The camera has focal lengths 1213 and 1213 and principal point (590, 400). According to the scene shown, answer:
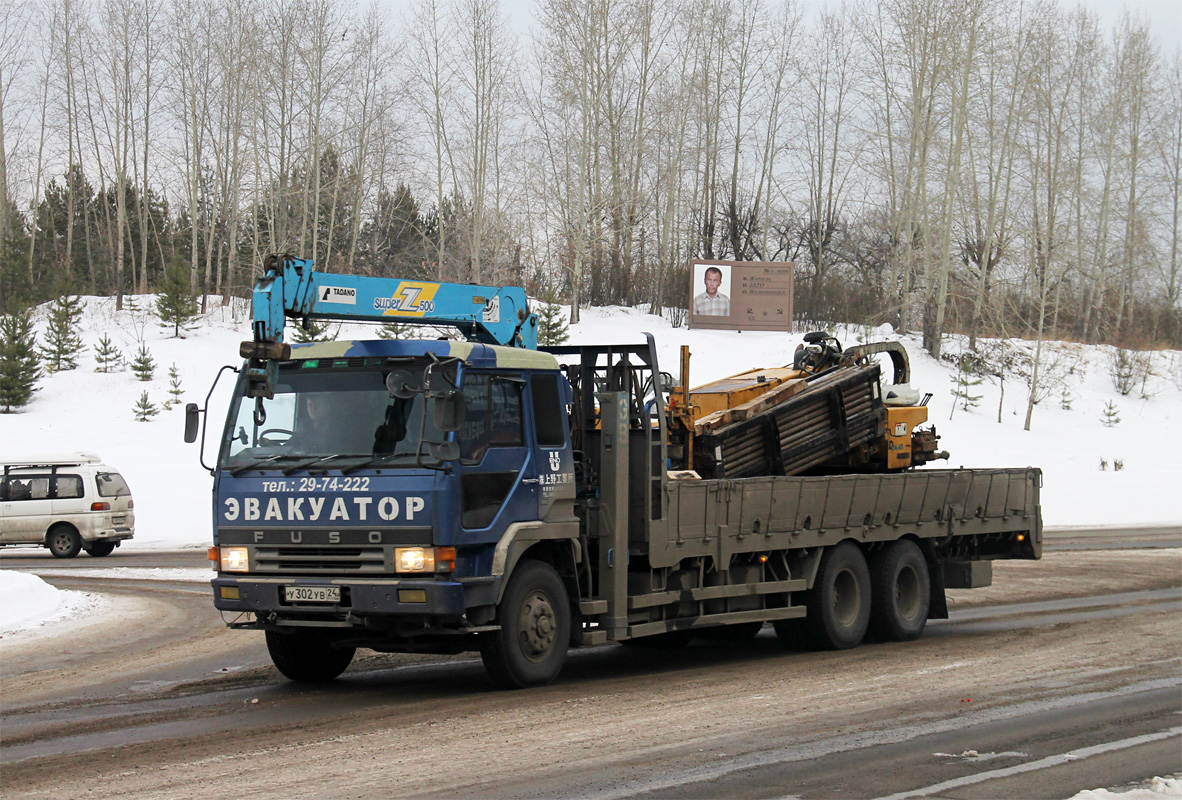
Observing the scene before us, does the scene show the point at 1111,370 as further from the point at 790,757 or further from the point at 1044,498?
the point at 790,757

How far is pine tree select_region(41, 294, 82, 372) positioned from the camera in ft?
125

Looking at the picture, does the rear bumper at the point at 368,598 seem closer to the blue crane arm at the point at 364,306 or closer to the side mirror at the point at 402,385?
the side mirror at the point at 402,385

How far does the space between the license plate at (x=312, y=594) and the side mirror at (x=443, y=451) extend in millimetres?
1173

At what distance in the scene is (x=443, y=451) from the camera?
28.1 feet

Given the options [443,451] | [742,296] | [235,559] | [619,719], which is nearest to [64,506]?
[235,559]

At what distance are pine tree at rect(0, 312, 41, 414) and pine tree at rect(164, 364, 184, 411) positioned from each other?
3.87m

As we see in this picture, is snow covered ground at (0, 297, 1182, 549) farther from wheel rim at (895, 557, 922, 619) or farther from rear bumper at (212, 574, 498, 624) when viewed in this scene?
rear bumper at (212, 574, 498, 624)

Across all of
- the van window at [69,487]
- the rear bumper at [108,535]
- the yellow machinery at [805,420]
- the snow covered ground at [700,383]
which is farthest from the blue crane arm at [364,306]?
the van window at [69,487]

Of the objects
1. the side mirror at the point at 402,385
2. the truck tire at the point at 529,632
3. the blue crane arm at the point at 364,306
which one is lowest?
the truck tire at the point at 529,632

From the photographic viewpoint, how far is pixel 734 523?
10922 mm

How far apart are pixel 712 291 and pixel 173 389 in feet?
65.7

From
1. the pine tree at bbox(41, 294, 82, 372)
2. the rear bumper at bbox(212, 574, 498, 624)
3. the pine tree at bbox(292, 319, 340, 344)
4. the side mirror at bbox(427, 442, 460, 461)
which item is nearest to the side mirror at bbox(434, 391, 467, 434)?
the side mirror at bbox(427, 442, 460, 461)

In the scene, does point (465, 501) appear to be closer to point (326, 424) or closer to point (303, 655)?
point (326, 424)

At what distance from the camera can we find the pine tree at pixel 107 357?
126 feet
